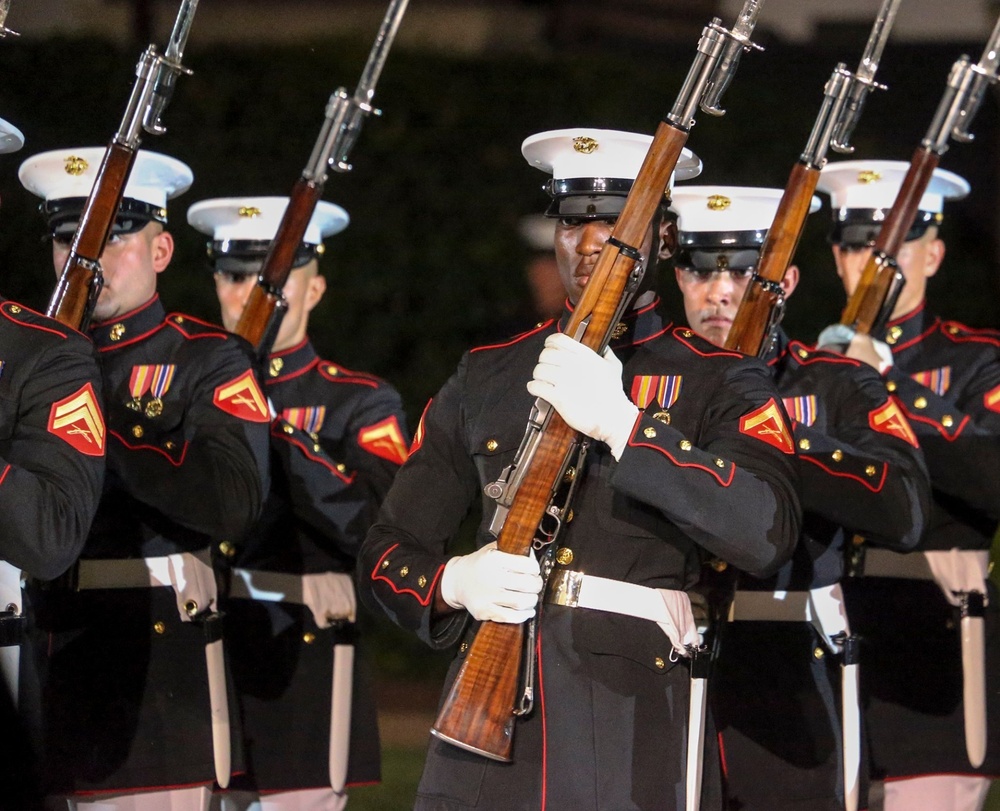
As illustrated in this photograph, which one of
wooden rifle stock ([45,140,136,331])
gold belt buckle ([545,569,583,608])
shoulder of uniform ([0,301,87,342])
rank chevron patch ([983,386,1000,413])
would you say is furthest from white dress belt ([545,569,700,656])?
rank chevron patch ([983,386,1000,413])

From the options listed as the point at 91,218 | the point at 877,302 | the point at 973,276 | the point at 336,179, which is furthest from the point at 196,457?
the point at 973,276

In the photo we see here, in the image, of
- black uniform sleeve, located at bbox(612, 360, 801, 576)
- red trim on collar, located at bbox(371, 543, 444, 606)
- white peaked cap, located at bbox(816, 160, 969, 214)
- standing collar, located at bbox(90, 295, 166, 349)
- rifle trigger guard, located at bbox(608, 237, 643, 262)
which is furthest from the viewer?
white peaked cap, located at bbox(816, 160, 969, 214)

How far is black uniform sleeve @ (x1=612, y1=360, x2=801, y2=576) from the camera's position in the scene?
10.4 ft

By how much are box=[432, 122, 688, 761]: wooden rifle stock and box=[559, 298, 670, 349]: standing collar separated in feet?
0.95

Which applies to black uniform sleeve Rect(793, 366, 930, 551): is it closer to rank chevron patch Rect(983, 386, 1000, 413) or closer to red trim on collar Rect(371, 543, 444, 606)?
rank chevron patch Rect(983, 386, 1000, 413)

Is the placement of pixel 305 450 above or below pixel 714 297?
below

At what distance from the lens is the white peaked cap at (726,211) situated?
5.08m

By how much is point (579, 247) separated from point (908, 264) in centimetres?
258

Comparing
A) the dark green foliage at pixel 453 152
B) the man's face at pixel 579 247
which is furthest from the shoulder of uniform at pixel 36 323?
the dark green foliage at pixel 453 152

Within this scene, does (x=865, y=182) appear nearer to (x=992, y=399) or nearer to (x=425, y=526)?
(x=992, y=399)

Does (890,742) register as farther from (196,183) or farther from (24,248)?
(196,183)

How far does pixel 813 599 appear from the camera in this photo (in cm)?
461

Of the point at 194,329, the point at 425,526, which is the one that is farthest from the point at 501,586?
the point at 194,329

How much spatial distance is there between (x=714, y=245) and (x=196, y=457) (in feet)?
5.96
